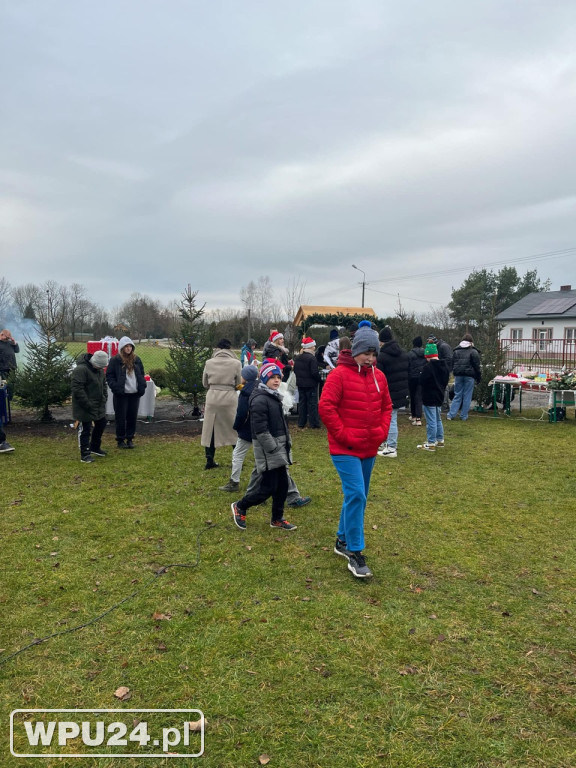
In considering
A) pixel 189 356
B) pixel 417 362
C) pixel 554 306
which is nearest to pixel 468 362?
pixel 417 362

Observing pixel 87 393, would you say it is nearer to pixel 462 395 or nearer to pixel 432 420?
pixel 432 420

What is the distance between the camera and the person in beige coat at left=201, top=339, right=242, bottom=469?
7191 mm

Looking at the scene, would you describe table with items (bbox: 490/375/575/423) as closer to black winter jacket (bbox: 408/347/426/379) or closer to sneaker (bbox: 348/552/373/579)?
black winter jacket (bbox: 408/347/426/379)

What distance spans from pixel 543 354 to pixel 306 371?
17989mm

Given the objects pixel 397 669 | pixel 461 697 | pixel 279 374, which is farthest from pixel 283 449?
pixel 461 697

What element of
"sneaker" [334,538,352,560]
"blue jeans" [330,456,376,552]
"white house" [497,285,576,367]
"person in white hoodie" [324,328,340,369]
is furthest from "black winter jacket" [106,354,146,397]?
"white house" [497,285,576,367]

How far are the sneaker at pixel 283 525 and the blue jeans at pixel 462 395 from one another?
7.88 metres

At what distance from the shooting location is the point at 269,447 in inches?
195

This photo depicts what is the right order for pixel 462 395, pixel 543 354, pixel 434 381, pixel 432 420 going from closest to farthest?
pixel 434 381 → pixel 432 420 → pixel 462 395 → pixel 543 354

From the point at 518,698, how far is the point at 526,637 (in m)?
0.66

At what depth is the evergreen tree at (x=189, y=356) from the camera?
39.6ft

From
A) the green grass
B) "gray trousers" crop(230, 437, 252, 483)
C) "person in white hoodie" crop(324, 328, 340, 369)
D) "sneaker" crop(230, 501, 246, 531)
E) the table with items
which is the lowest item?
the green grass

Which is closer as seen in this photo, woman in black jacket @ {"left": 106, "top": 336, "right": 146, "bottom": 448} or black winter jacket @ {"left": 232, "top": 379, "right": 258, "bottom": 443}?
black winter jacket @ {"left": 232, "top": 379, "right": 258, "bottom": 443}

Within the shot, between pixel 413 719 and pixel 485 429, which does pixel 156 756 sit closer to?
pixel 413 719
